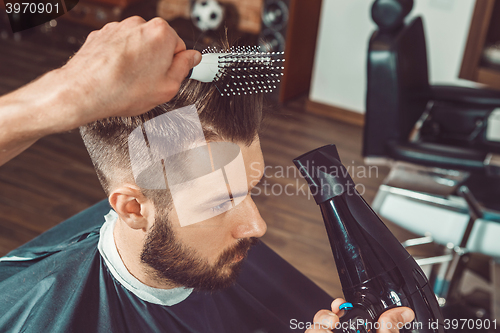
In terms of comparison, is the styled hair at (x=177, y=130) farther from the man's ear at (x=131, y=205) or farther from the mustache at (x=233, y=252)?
the mustache at (x=233, y=252)

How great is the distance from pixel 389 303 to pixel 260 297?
0.46m

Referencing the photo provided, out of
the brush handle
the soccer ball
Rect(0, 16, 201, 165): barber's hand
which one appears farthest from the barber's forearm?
the soccer ball

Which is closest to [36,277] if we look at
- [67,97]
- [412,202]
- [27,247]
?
[27,247]

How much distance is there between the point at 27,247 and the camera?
118 cm

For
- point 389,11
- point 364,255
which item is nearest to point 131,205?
point 364,255

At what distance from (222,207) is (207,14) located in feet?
11.9

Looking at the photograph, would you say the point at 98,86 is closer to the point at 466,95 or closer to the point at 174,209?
the point at 174,209

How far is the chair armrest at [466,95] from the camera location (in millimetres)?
2299

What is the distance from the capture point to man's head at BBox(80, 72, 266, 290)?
2.65ft

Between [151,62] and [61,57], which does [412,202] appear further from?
[61,57]

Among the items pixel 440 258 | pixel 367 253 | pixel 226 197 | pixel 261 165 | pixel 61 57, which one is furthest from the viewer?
pixel 61 57

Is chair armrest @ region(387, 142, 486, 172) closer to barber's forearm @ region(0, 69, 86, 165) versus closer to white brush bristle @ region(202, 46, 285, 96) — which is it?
white brush bristle @ region(202, 46, 285, 96)

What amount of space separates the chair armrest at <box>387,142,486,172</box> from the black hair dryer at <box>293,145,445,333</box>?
130 cm

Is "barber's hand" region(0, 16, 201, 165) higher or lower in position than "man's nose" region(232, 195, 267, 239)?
higher
